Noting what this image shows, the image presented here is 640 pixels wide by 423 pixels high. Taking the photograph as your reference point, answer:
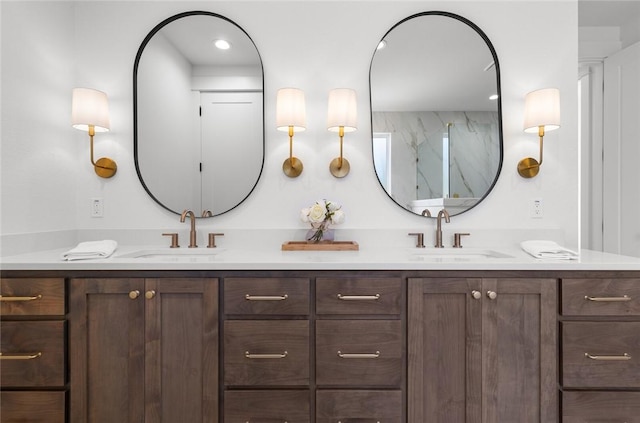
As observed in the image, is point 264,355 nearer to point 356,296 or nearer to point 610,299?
point 356,296

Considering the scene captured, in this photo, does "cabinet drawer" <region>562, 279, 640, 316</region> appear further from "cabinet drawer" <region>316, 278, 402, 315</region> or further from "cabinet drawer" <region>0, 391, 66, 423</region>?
"cabinet drawer" <region>0, 391, 66, 423</region>

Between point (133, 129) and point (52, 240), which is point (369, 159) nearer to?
point (133, 129)

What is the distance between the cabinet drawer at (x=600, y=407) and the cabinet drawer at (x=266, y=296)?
1106 millimetres

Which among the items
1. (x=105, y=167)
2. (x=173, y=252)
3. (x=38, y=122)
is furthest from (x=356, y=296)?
(x=38, y=122)

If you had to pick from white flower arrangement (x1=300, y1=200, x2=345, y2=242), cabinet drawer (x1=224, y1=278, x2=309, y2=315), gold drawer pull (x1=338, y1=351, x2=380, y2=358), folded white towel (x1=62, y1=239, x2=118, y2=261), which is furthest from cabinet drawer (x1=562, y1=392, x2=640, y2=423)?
folded white towel (x1=62, y1=239, x2=118, y2=261)

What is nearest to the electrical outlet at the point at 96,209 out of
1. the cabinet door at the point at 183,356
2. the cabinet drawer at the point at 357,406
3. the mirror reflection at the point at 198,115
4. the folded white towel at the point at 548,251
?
the mirror reflection at the point at 198,115

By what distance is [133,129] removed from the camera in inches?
80.1

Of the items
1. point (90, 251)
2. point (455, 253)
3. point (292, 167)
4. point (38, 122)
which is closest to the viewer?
point (90, 251)

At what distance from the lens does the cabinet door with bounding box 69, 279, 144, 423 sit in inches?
55.8

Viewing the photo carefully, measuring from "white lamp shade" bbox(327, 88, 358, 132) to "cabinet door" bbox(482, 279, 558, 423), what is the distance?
106cm

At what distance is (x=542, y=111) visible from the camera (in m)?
1.86

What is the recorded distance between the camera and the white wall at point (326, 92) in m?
2.00

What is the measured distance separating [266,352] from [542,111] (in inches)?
72.4

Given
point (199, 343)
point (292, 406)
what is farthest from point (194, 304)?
point (292, 406)
